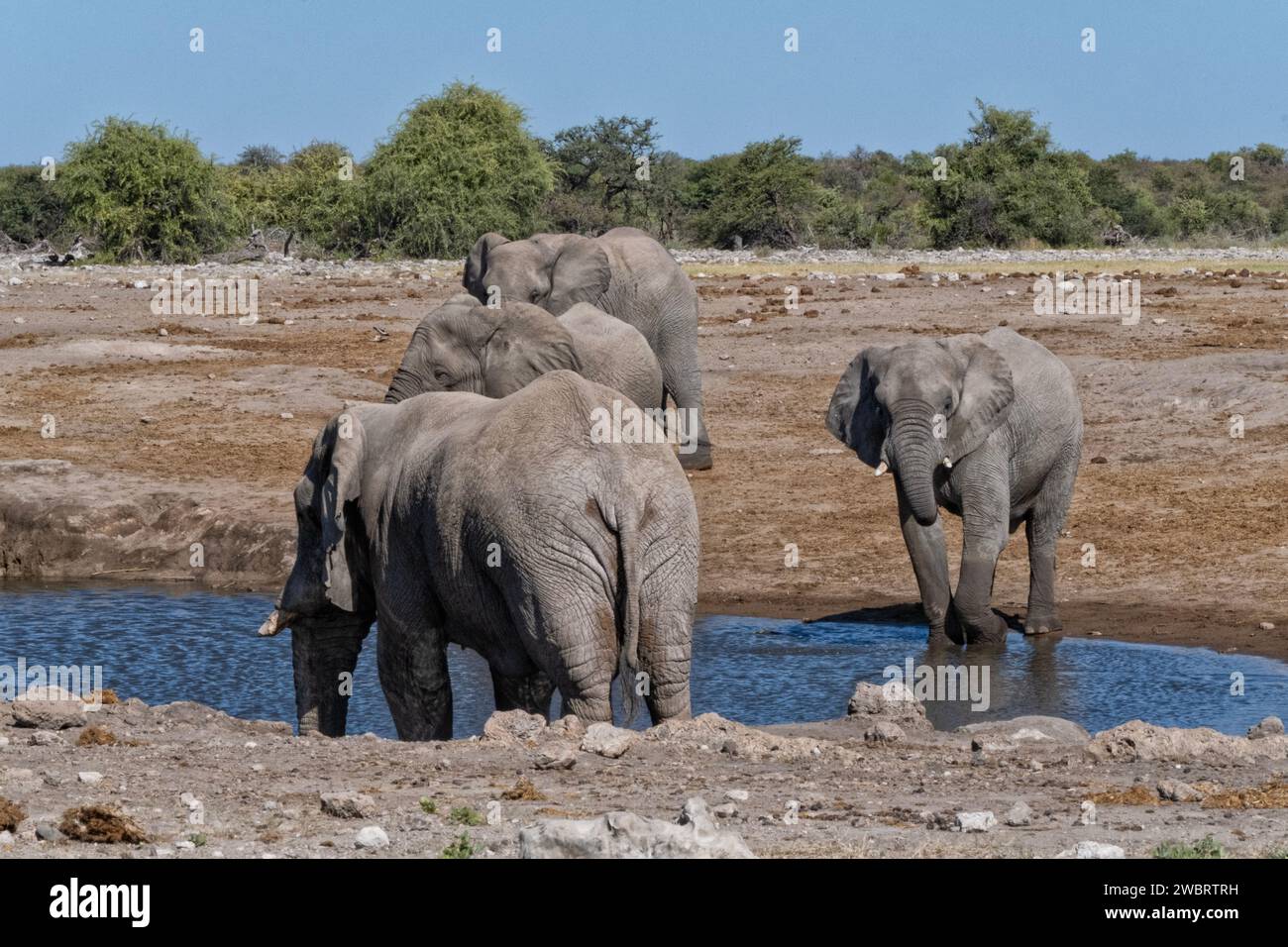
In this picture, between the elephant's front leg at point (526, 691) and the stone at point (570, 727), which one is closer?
the stone at point (570, 727)

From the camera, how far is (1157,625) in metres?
13.2

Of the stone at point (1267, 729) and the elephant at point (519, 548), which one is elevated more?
the elephant at point (519, 548)

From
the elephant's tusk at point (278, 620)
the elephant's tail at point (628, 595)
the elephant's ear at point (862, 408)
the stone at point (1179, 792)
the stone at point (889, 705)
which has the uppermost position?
the elephant's ear at point (862, 408)

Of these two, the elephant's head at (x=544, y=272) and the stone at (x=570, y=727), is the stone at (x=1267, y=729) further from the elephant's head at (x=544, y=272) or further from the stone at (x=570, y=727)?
the elephant's head at (x=544, y=272)

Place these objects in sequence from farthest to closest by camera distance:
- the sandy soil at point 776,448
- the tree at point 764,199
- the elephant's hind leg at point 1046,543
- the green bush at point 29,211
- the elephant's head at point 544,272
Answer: the green bush at point 29,211 → the tree at point 764,199 → the elephant's head at point 544,272 → the sandy soil at point 776,448 → the elephant's hind leg at point 1046,543

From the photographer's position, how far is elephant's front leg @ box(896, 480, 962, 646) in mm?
12562

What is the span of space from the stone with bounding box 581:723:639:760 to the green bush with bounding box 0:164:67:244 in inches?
2145

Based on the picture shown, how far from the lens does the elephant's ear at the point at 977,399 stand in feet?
41.2

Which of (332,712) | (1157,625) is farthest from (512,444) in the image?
(1157,625)

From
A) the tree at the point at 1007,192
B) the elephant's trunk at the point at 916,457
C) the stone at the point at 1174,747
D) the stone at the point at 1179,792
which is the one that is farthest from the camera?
the tree at the point at 1007,192

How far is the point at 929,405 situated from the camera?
12.4 metres

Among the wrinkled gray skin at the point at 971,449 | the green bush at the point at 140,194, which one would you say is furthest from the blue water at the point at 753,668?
the green bush at the point at 140,194

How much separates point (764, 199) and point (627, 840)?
1810 inches

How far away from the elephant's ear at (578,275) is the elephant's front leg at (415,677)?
9230 millimetres
